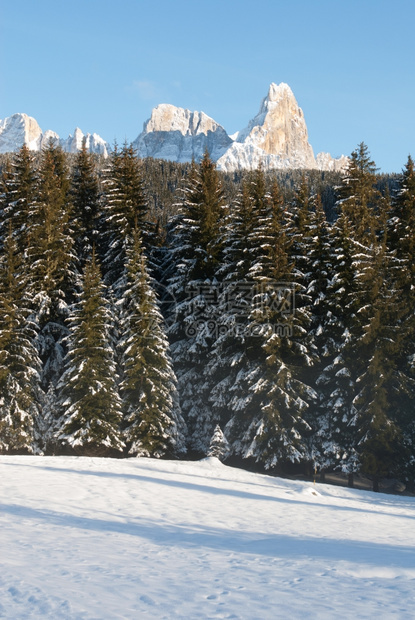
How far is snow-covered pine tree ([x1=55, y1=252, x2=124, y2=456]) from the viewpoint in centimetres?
2430

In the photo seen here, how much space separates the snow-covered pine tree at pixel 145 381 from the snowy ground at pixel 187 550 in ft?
23.5

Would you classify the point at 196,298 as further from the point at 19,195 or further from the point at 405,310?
the point at 19,195

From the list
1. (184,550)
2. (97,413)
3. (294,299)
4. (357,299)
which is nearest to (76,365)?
(97,413)

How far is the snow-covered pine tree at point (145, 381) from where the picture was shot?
25469 millimetres

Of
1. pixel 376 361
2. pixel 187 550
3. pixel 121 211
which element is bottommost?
pixel 187 550

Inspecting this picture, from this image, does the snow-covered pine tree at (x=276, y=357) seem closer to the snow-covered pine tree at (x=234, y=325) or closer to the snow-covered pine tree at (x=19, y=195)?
the snow-covered pine tree at (x=234, y=325)

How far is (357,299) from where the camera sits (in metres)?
27.0

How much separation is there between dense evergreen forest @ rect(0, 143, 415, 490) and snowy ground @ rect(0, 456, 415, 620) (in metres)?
7.17

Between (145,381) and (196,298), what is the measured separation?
6.21 metres

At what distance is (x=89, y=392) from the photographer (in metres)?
24.7

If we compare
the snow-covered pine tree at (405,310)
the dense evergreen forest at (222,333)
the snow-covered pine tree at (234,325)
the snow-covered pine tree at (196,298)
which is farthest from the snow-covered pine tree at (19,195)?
the snow-covered pine tree at (405,310)

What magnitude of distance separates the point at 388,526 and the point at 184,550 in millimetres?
7571

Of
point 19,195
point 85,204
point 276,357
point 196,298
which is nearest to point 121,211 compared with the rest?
point 85,204

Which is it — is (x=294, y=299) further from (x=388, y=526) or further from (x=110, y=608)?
(x=110, y=608)
